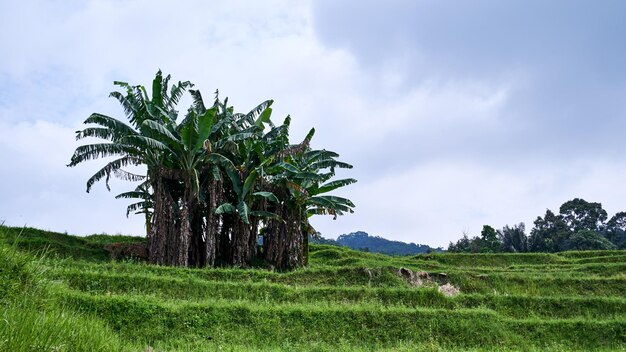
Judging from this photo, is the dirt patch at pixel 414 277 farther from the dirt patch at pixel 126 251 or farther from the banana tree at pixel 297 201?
the dirt patch at pixel 126 251

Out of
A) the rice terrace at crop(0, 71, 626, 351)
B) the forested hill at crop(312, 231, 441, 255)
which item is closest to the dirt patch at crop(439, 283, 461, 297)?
the rice terrace at crop(0, 71, 626, 351)

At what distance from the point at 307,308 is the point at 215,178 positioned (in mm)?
8383

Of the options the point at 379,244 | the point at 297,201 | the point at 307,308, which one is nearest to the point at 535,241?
the point at 297,201

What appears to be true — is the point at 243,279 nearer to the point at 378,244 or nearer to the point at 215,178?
the point at 215,178

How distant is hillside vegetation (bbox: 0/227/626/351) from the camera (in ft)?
24.2

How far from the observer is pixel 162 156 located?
18703 millimetres

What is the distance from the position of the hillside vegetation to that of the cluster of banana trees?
381cm

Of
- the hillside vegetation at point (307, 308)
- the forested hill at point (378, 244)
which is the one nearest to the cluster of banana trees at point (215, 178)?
the hillside vegetation at point (307, 308)

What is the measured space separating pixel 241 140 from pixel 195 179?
2.53 metres

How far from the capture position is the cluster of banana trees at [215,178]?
59.4ft

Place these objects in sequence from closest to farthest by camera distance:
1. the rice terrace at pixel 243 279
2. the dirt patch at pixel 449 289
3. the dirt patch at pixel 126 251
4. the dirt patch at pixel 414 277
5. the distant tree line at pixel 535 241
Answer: the rice terrace at pixel 243 279 < the dirt patch at pixel 449 289 < the dirt patch at pixel 414 277 < the dirt patch at pixel 126 251 < the distant tree line at pixel 535 241

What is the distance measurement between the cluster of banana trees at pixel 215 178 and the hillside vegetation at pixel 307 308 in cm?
381

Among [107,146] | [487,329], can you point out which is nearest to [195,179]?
[107,146]

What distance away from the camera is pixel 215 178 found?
18.7 meters
